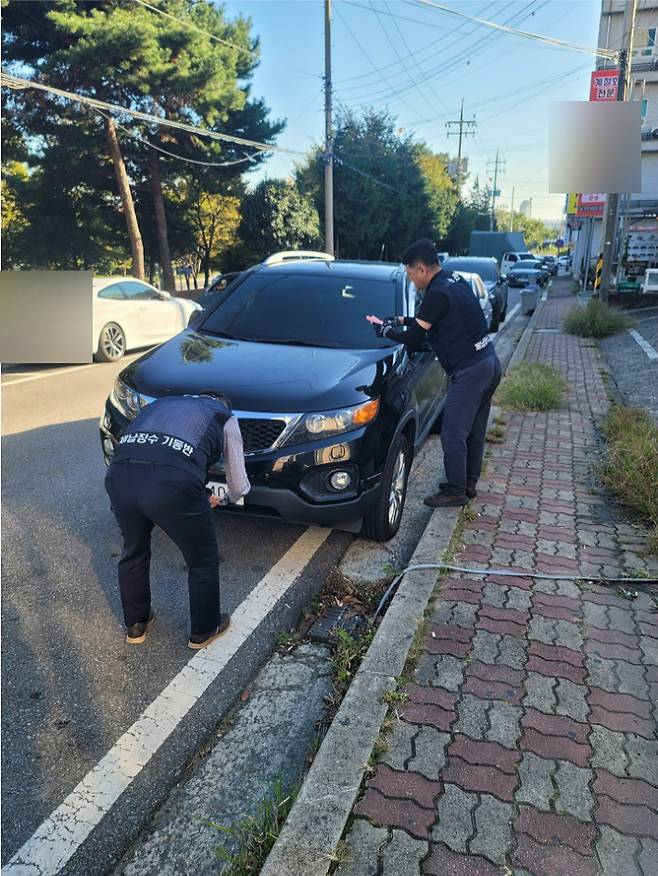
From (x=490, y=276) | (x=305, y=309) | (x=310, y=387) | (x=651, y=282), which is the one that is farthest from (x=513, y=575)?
(x=651, y=282)

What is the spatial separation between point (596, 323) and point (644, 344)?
80.1 inches

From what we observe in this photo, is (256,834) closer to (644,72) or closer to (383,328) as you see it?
(383,328)

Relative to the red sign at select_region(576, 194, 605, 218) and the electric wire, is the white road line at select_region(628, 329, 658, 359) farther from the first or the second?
the red sign at select_region(576, 194, 605, 218)

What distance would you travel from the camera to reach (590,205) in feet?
84.1

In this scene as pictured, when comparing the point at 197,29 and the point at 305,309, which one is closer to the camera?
the point at 305,309

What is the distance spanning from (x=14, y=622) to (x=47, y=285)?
8.10 feet

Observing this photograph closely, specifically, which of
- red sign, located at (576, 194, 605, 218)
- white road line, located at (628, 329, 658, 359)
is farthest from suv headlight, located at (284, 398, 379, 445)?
red sign, located at (576, 194, 605, 218)

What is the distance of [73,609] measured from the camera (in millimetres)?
3344

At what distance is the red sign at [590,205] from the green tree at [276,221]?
38.3 ft

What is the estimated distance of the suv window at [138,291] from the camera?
36.7 ft

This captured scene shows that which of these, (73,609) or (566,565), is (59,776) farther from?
(566,565)

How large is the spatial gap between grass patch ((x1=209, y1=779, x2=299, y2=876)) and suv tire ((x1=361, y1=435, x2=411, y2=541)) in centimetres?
194

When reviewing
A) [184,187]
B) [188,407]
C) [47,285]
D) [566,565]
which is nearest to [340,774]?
[188,407]

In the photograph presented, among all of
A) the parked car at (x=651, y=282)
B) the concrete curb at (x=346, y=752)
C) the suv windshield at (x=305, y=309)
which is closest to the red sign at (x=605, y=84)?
the parked car at (x=651, y=282)
